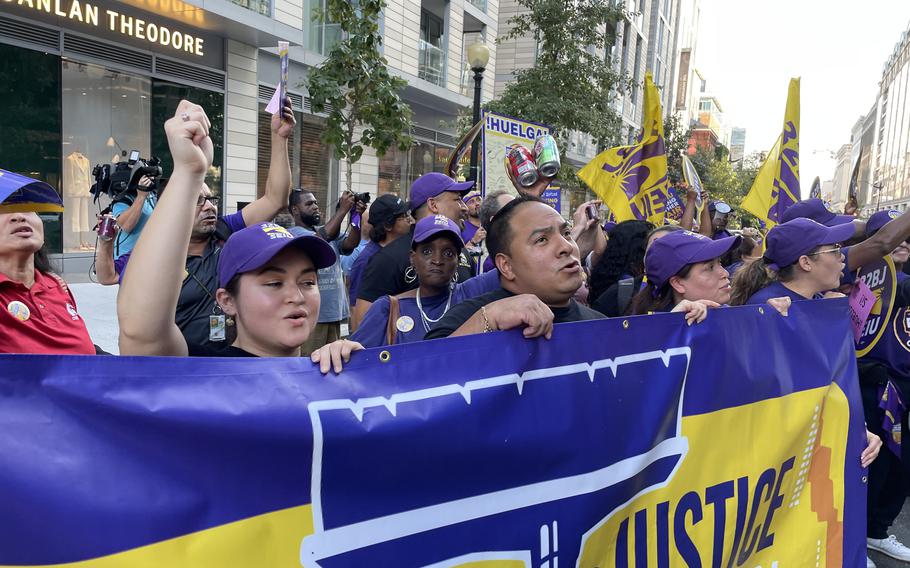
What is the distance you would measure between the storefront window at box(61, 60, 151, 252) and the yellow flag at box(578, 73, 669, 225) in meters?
→ 8.27

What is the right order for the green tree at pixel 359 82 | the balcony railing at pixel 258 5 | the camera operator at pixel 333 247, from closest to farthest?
the camera operator at pixel 333 247, the green tree at pixel 359 82, the balcony railing at pixel 258 5

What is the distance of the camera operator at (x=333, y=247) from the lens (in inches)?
213

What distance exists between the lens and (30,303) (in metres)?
2.70

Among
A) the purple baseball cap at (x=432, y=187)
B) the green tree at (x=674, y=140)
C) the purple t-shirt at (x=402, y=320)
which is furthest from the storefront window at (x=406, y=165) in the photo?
the purple t-shirt at (x=402, y=320)

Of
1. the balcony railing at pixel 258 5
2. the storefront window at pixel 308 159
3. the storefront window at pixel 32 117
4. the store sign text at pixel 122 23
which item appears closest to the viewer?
the storefront window at pixel 32 117

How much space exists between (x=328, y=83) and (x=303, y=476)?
871 centimetres

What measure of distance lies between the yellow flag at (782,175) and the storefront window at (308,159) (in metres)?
11.9

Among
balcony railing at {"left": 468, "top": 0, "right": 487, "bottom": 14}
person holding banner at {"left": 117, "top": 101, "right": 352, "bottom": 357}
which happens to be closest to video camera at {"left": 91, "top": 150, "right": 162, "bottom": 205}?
person holding banner at {"left": 117, "top": 101, "right": 352, "bottom": 357}

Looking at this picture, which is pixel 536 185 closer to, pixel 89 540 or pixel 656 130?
pixel 656 130

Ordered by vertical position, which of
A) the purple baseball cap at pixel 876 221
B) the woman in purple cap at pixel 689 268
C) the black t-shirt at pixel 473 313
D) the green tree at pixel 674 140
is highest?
the green tree at pixel 674 140

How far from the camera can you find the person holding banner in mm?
1597

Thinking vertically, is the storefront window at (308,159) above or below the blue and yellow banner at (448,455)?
above

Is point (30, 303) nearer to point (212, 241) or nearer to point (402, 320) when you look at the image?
point (212, 241)

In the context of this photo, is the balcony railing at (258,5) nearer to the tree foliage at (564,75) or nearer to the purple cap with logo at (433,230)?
the tree foliage at (564,75)
